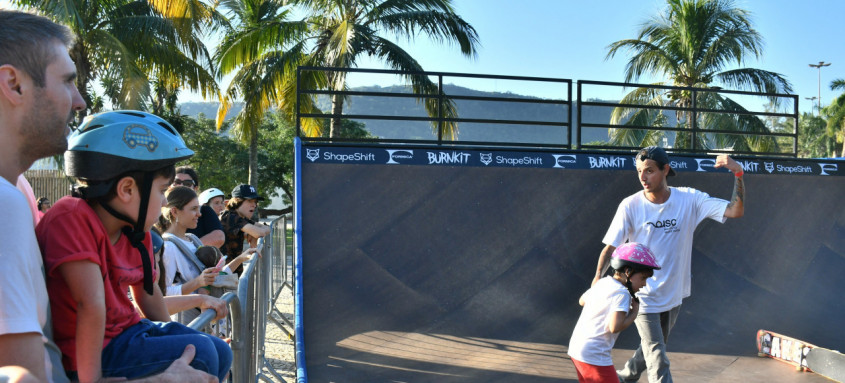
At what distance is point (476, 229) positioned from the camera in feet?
26.4

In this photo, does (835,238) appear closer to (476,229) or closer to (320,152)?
(476,229)

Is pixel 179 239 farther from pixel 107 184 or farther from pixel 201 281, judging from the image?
pixel 107 184

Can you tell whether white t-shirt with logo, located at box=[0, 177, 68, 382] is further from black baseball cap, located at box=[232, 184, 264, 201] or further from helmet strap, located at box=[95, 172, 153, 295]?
black baseball cap, located at box=[232, 184, 264, 201]

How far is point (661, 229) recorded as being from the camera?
17.4 feet

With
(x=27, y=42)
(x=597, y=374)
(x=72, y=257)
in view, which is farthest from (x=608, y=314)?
(x=27, y=42)

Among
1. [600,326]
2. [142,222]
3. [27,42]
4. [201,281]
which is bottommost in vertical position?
[600,326]

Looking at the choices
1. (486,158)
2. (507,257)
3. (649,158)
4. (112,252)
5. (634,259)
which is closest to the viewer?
(112,252)

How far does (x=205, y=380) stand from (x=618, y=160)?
7760 mm

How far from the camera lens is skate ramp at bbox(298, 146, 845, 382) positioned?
7102 mm

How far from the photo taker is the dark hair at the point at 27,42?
1.50 metres

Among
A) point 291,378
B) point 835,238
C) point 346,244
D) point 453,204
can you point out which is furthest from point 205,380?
point 835,238

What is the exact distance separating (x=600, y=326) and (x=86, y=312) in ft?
11.1

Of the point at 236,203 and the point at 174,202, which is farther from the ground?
the point at 174,202

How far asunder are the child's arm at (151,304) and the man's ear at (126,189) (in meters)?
0.41
